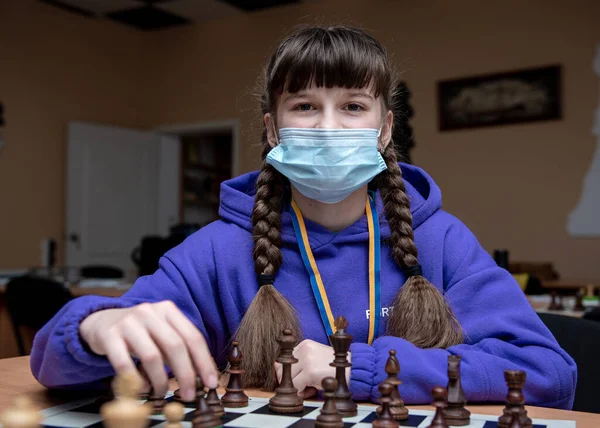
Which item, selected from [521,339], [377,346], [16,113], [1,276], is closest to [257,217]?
[377,346]

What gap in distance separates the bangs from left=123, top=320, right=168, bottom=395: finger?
0.63 m

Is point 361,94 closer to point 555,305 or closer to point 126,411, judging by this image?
point 126,411

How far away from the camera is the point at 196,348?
86 centimetres

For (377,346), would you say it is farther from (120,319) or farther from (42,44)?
(42,44)

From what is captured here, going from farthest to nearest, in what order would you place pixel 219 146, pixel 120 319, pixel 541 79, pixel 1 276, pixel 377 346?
1. pixel 219 146
2. pixel 541 79
3. pixel 1 276
4. pixel 377 346
5. pixel 120 319

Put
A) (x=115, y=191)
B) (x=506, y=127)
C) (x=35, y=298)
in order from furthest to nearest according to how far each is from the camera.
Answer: (x=115, y=191) → (x=506, y=127) → (x=35, y=298)

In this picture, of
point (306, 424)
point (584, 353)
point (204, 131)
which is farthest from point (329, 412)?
point (204, 131)

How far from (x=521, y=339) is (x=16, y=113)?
6.04 meters

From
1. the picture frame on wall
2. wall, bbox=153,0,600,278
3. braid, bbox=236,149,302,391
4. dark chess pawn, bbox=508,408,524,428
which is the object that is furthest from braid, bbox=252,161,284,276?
the picture frame on wall

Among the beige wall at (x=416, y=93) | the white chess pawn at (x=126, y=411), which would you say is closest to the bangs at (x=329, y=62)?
the white chess pawn at (x=126, y=411)

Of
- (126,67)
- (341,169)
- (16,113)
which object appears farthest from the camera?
(126,67)

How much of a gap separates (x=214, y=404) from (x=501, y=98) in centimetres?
542

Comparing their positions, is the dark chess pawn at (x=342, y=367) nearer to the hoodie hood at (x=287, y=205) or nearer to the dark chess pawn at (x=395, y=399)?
the dark chess pawn at (x=395, y=399)

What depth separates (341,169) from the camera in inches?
51.8
